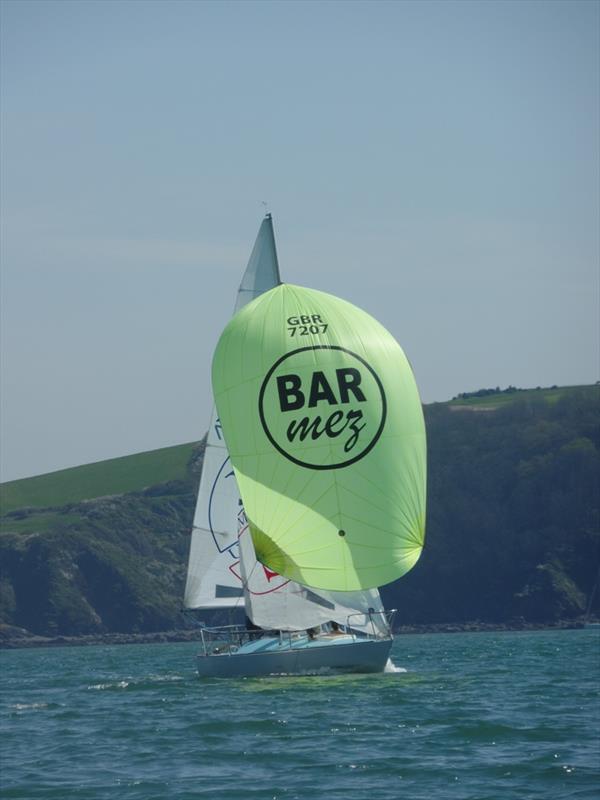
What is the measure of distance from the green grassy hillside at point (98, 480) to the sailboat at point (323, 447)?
364ft

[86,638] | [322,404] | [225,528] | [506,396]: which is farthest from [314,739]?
[506,396]

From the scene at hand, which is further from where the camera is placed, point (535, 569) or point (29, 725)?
point (535, 569)

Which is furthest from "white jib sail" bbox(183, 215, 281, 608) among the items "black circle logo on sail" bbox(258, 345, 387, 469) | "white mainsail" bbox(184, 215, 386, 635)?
"black circle logo on sail" bbox(258, 345, 387, 469)

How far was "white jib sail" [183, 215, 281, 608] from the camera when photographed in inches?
1548

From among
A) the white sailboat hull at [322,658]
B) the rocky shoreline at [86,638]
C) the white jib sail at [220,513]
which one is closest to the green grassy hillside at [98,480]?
the rocky shoreline at [86,638]

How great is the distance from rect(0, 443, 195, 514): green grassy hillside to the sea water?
365 feet

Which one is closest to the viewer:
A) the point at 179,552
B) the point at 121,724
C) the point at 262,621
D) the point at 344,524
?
the point at 121,724

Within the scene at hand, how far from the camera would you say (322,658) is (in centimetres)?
3438

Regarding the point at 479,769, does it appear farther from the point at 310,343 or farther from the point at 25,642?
the point at 25,642

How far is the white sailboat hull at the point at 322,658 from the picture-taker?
3434cm

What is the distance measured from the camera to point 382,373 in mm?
32719

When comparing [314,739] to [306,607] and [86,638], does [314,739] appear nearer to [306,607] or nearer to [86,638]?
[306,607]

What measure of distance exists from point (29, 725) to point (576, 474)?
288 feet

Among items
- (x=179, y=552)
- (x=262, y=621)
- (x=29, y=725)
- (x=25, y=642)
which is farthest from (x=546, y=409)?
(x=29, y=725)
